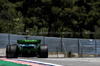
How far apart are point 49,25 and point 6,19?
9.90 m

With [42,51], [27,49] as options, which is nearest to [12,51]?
[27,49]

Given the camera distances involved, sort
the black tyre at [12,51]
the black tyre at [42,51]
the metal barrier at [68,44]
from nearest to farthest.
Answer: the black tyre at [42,51]
the black tyre at [12,51]
the metal barrier at [68,44]

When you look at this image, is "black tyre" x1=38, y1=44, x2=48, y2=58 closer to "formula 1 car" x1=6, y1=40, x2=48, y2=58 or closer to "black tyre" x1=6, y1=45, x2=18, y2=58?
"formula 1 car" x1=6, y1=40, x2=48, y2=58

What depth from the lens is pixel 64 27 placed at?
63594mm

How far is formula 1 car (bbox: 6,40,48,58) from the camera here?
22.6m

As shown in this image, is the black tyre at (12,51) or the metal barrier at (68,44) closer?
the black tyre at (12,51)

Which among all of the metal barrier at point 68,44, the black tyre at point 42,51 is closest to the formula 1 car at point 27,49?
the black tyre at point 42,51

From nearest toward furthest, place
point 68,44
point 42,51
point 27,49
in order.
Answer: point 42,51 < point 27,49 < point 68,44

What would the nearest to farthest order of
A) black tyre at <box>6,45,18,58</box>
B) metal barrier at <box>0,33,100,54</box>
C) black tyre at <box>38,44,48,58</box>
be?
black tyre at <box>38,44,48,58</box> → black tyre at <box>6,45,18,58</box> → metal barrier at <box>0,33,100,54</box>

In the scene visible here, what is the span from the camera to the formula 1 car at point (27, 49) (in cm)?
2256

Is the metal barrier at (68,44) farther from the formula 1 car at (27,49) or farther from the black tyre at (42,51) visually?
the black tyre at (42,51)

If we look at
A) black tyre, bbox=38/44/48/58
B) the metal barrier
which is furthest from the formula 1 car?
the metal barrier

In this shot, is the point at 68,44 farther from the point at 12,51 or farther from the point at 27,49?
the point at 12,51

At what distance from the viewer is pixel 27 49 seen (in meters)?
22.9
